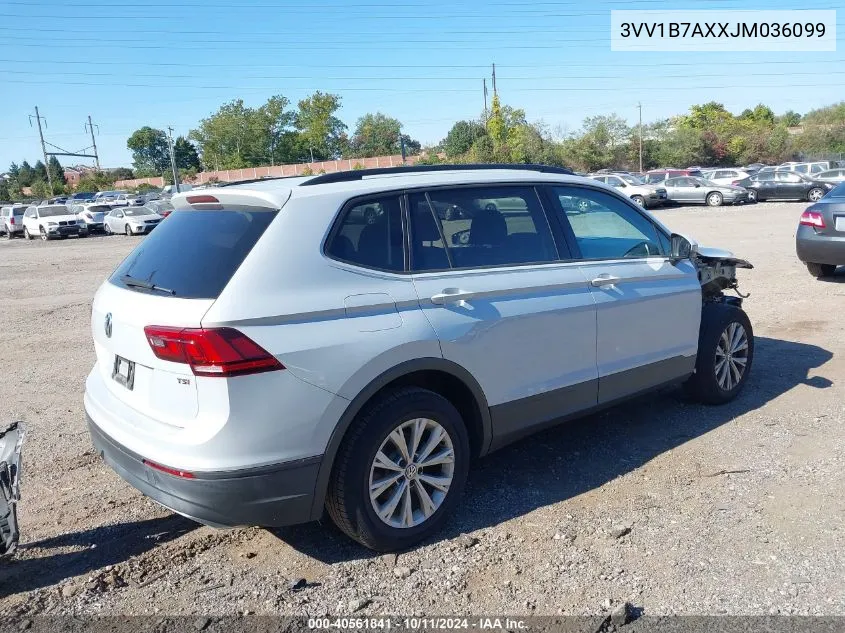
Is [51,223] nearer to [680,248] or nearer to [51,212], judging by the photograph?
[51,212]

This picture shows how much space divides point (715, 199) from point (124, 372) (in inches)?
1292

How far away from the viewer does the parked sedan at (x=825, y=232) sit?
9.87m

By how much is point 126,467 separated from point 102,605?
61cm

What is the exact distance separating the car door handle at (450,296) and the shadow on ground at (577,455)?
121 centimetres

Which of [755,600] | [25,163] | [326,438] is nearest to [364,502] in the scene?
[326,438]

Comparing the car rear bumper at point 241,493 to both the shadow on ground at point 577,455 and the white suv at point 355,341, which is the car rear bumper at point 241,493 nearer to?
the white suv at point 355,341

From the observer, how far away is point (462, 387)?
3.78 m

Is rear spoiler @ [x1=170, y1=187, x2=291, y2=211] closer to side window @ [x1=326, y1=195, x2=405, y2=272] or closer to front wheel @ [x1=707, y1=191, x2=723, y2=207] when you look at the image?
side window @ [x1=326, y1=195, x2=405, y2=272]

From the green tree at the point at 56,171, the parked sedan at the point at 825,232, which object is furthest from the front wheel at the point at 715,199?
the green tree at the point at 56,171

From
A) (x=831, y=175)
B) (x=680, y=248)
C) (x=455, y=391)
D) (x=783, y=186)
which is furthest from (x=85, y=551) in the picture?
(x=831, y=175)

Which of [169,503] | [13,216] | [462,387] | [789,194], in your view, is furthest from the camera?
[13,216]

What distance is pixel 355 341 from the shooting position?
325cm

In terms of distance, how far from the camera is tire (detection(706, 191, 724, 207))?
32.1 meters

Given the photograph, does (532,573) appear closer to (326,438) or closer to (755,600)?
(755,600)
